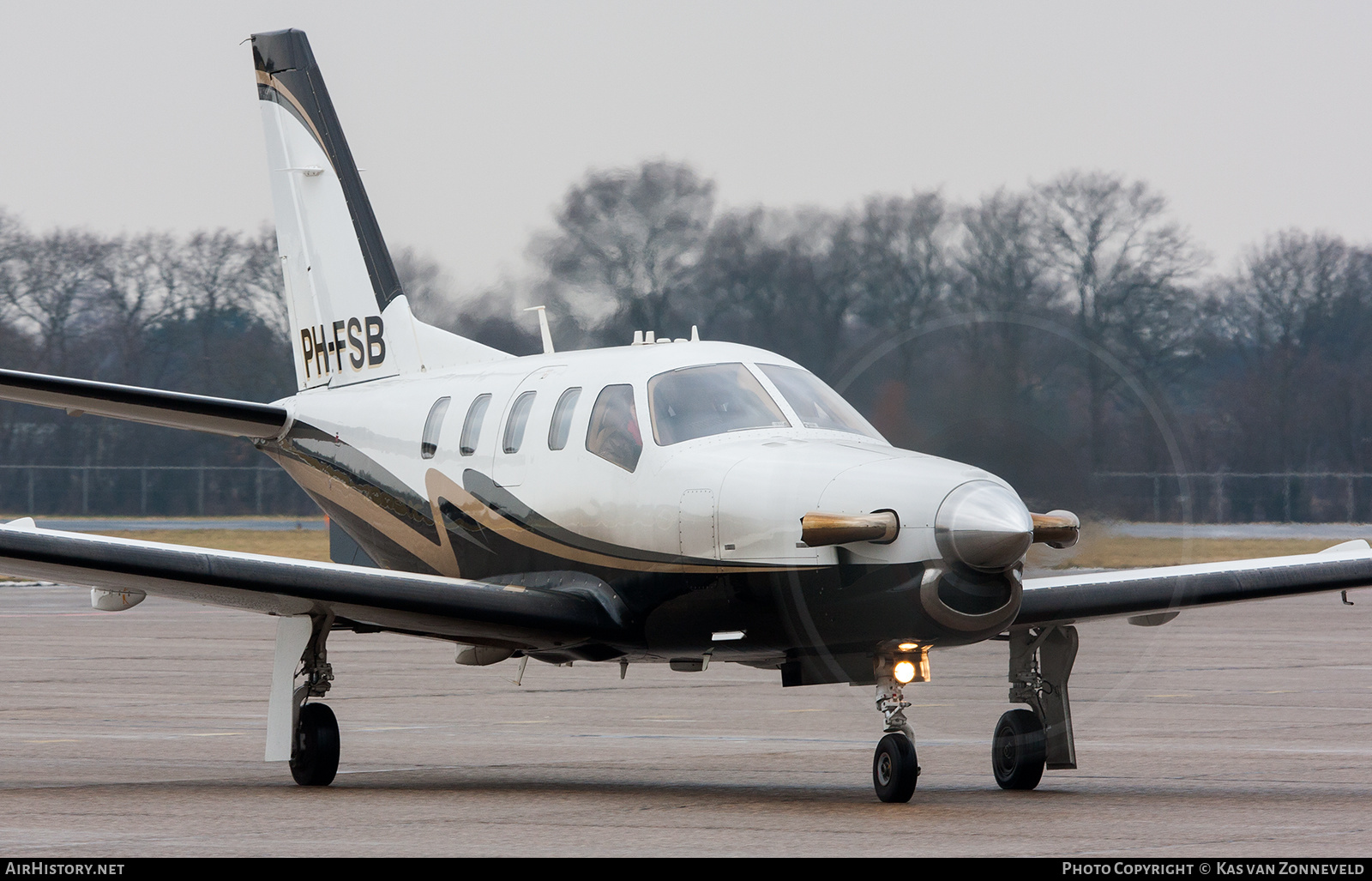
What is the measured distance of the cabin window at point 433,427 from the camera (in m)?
12.2

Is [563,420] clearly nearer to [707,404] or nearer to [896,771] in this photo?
[707,404]

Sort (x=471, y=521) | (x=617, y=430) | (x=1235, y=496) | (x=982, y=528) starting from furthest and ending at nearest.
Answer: (x=1235, y=496) < (x=471, y=521) < (x=617, y=430) < (x=982, y=528)

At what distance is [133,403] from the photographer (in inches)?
486

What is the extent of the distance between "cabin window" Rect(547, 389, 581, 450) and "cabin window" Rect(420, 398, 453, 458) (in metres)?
1.40

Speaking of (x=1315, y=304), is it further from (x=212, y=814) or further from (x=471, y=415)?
(x=212, y=814)

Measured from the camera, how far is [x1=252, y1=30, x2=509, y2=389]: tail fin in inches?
560

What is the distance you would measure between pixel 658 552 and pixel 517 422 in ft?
6.13

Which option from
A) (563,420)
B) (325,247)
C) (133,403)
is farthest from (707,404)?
(325,247)

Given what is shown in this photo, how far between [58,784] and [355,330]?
5.33m

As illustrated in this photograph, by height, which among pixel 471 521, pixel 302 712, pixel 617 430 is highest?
pixel 617 430

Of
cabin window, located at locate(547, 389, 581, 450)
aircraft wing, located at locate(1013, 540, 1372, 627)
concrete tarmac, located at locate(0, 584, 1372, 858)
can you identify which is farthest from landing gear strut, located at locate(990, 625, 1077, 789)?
cabin window, located at locate(547, 389, 581, 450)

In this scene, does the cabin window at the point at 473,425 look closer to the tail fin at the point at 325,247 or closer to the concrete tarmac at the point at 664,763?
the tail fin at the point at 325,247

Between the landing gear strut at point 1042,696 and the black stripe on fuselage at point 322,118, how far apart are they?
6.34 m
